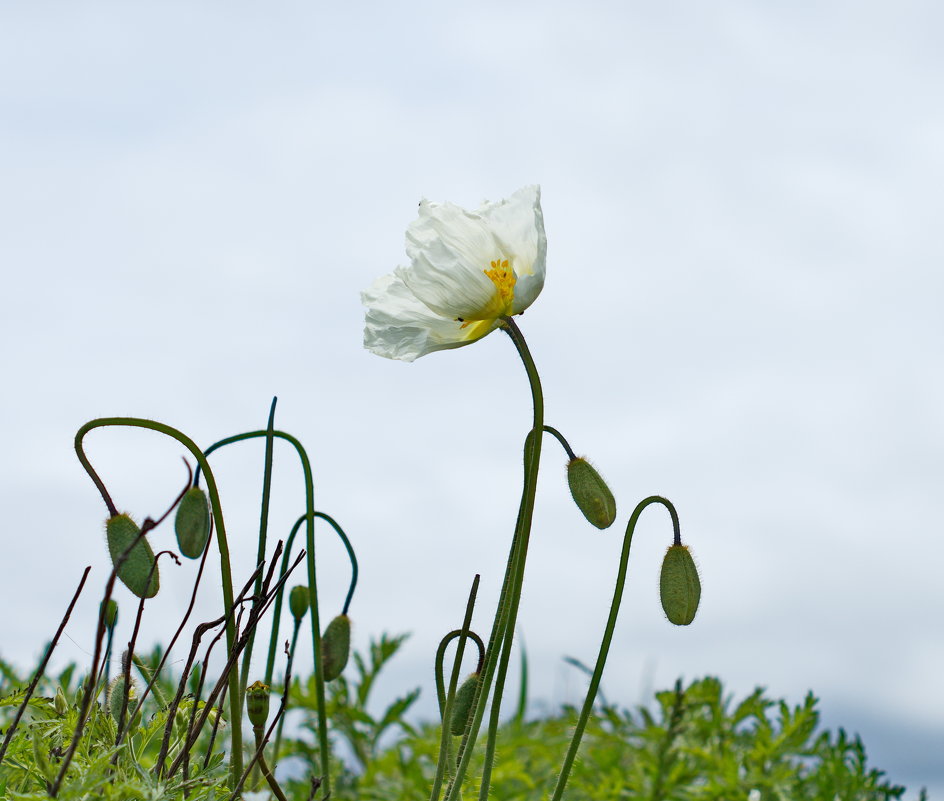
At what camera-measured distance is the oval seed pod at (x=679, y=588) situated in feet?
5.89

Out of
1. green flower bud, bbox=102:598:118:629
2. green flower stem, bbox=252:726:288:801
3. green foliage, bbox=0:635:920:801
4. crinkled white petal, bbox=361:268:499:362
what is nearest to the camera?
green flower stem, bbox=252:726:288:801

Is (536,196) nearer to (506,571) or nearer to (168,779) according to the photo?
(506,571)

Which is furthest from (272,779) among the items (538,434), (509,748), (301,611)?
(509,748)

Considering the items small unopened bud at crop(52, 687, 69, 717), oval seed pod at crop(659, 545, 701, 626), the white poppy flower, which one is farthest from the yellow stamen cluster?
small unopened bud at crop(52, 687, 69, 717)

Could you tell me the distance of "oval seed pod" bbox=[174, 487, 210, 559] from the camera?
5.59 feet

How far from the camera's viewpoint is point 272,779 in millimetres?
1694

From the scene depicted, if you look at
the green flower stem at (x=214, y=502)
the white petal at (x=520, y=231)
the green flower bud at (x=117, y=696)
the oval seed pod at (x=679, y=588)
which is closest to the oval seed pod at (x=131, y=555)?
the green flower stem at (x=214, y=502)

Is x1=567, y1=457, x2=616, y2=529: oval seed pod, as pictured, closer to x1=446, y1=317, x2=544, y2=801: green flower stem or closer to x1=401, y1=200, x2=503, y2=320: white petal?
x1=446, y1=317, x2=544, y2=801: green flower stem

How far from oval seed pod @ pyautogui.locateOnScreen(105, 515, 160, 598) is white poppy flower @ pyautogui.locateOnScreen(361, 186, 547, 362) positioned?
51cm

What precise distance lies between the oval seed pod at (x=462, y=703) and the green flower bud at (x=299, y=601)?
16.0 inches

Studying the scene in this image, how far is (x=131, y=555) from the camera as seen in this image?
1639mm

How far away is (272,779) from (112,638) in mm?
333

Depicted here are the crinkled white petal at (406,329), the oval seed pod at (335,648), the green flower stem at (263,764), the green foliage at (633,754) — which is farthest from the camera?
→ the green foliage at (633,754)

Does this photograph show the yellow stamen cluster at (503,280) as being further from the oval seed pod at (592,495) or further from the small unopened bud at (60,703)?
the small unopened bud at (60,703)
